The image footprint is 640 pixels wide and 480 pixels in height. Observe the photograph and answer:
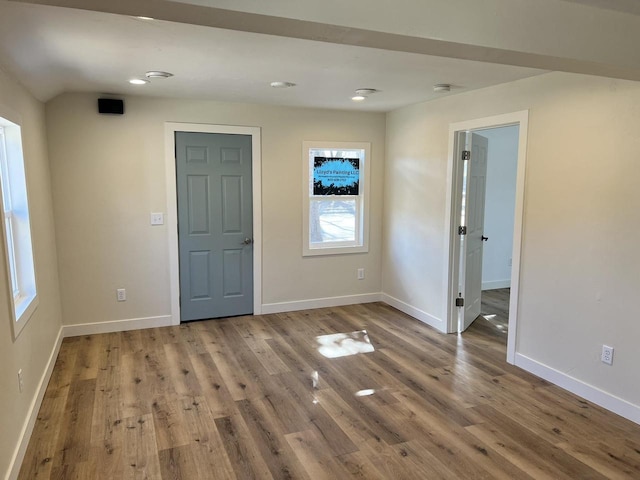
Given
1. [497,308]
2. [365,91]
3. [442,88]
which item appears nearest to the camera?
[442,88]

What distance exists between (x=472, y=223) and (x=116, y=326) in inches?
148

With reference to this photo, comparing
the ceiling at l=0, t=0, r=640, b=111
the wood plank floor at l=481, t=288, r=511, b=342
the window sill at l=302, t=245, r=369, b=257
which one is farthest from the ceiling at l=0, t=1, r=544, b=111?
the wood plank floor at l=481, t=288, r=511, b=342

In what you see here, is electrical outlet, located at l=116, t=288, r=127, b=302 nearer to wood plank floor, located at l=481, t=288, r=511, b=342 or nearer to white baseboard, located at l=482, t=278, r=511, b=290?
wood plank floor, located at l=481, t=288, r=511, b=342

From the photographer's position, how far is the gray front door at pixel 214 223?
4602 millimetres

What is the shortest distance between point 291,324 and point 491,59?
344 centimetres

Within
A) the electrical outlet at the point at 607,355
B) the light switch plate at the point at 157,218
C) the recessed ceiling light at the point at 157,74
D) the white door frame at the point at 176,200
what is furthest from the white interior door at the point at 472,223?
the light switch plate at the point at 157,218

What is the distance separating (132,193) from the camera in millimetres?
4387

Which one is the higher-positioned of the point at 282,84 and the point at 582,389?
the point at 282,84

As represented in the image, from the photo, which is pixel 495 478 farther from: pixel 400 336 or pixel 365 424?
pixel 400 336

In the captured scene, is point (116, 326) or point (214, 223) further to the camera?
point (214, 223)

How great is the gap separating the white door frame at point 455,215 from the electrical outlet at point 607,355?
0.73m

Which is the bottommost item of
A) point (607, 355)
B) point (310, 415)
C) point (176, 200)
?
point (310, 415)

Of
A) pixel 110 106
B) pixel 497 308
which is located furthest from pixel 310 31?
pixel 497 308

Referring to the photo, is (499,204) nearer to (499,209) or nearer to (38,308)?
(499,209)
